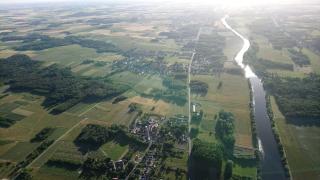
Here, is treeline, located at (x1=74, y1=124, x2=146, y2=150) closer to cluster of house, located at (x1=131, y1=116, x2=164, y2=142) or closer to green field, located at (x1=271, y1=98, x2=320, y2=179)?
cluster of house, located at (x1=131, y1=116, x2=164, y2=142)

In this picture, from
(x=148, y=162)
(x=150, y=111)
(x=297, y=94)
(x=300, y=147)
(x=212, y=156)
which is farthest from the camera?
(x=297, y=94)

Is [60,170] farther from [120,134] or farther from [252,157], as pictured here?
[252,157]

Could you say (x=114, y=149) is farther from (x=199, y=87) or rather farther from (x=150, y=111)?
(x=199, y=87)

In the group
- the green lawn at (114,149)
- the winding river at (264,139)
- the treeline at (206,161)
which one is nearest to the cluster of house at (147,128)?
the green lawn at (114,149)

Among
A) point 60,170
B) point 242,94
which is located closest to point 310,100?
point 242,94

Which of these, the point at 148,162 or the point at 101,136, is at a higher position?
the point at 101,136

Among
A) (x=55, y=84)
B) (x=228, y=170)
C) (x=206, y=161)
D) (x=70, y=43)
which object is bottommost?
(x=228, y=170)

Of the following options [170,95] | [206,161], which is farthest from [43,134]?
[206,161]
